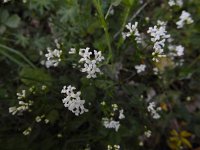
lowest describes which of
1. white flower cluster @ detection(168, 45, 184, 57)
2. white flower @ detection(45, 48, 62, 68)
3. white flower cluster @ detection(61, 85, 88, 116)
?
white flower cluster @ detection(61, 85, 88, 116)

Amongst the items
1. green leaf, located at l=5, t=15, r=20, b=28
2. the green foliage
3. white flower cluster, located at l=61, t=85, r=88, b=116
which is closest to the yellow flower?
the green foliage

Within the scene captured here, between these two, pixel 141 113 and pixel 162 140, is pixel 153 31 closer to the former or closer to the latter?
pixel 141 113

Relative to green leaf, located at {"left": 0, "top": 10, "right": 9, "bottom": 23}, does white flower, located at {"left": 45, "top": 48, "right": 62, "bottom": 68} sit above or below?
below

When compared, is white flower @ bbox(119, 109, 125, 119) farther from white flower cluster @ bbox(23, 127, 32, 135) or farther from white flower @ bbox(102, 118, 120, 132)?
white flower cluster @ bbox(23, 127, 32, 135)

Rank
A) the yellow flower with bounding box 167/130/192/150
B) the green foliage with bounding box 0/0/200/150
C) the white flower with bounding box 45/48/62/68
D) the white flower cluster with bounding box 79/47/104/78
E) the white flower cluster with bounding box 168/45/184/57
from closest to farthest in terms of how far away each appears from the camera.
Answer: the white flower cluster with bounding box 79/47/104/78 < the white flower with bounding box 45/48/62/68 < the green foliage with bounding box 0/0/200/150 < the white flower cluster with bounding box 168/45/184/57 < the yellow flower with bounding box 167/130/192/150

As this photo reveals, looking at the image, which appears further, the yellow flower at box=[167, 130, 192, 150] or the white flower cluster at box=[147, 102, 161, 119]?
the yellow flower at box=[167, 130, 192, 150]

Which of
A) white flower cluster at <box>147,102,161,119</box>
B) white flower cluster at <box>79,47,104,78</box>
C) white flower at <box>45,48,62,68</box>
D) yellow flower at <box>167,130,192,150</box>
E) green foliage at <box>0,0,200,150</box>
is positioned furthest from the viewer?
yellow flower at <box>167,130,192,150</box>

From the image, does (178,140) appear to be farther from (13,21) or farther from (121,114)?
(13,21)

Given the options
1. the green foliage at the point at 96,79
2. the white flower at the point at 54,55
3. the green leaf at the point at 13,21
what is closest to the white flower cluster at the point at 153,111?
the green foliage at the point at 96,79
